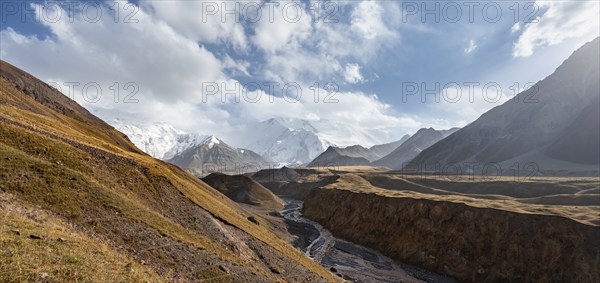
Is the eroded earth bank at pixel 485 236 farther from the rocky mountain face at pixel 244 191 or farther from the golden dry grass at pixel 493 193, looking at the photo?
the rocky mountain face at pixel 244 191

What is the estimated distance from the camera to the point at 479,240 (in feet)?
211

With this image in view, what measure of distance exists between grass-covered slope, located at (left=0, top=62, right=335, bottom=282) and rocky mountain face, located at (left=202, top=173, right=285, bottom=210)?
106m

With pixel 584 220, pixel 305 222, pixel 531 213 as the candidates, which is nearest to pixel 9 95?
pixel 305 222

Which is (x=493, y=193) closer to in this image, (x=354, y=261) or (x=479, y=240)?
(x=479, y=240)

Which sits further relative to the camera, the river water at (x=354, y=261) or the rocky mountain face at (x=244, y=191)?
the rocky mountain face at (x=244, y=191)

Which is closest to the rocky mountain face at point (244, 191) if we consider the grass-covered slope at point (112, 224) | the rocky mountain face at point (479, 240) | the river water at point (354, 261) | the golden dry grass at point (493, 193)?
the golden dry grass at point (493, 193)

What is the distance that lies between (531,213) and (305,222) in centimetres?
7236

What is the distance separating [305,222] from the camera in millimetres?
117062

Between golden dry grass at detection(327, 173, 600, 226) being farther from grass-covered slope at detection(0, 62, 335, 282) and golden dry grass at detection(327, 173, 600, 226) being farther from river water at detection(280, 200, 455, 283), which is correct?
grass-covered slope at detection(0, 62, 335, 282)

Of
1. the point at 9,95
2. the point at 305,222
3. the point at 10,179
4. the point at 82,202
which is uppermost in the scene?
the point at 9,95

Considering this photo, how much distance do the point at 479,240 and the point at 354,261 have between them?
87.5 ft

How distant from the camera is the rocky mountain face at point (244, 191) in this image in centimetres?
15050

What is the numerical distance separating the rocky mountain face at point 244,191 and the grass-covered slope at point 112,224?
10622 cm

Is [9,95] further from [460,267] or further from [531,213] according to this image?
[531,213]
